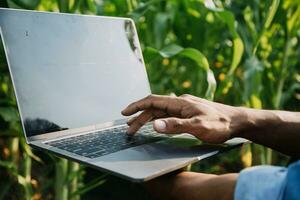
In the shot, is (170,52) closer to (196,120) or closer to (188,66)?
(196,120)

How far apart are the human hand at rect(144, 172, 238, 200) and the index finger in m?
0.11

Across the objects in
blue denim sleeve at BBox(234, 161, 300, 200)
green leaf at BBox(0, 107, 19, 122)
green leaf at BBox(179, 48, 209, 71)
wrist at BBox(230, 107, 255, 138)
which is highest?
green leaf at BBox(179, 48, 209, 71)

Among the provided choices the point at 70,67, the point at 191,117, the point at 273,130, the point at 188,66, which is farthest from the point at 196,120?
the point at 188,66

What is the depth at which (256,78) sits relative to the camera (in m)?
1.02

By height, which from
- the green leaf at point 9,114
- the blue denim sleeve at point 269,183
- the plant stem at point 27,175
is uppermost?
the blue denim sleeve at point 269,183

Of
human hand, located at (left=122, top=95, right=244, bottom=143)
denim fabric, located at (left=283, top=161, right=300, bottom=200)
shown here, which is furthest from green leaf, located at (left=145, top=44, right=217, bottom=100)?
denim fabric, located at (left=283, top=161, right=300, bottom=200)

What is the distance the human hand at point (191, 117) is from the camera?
1.59 feet

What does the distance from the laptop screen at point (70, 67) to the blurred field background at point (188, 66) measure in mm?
80

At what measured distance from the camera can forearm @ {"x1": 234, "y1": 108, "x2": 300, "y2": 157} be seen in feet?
1.79

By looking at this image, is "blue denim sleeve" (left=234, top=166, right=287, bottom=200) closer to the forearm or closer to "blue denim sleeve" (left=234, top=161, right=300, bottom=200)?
"blue denim sleeve" (left=234, top=161, right=300, bottom=200)

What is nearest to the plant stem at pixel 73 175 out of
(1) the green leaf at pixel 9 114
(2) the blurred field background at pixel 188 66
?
(2) the blurred field background at pixel 188 66

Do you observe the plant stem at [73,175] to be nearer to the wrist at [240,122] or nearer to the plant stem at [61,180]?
the plant stem at [61,180]

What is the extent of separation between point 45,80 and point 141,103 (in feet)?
0.48

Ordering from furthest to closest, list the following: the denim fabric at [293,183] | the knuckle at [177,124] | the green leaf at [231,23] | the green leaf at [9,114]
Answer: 1. the green leaf at [231,23]
2. the green leaf at [9,114]
3. the knuckle at [177,124]
4. the denim fabric at [293,183]
